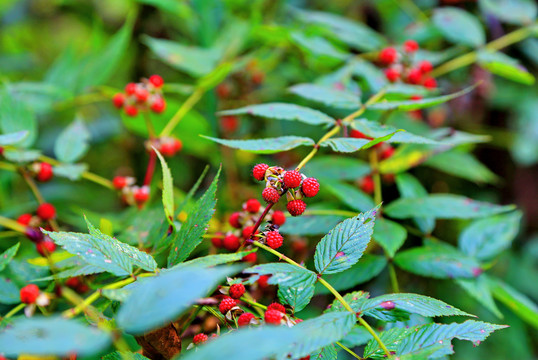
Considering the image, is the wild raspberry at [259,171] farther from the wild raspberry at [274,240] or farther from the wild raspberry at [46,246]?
the wild raspberry at [46,246]

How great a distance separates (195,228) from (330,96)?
0.53 meters

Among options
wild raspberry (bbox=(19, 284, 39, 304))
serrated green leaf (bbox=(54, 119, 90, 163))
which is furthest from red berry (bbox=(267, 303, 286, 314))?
serrated green leaf (bbox=(54, 119, 90, 163))

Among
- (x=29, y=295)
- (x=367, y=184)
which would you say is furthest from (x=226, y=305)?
(x=367, y=184)

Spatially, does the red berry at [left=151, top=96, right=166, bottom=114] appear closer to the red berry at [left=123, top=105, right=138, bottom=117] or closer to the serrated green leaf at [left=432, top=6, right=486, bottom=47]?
the red berry at [left=123, top=105, right=138, bottom=117]

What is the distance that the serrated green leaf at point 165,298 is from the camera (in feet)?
1.50

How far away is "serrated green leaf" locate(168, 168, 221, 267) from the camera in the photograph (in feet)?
2.43

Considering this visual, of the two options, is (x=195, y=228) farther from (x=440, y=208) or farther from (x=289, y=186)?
(x=440, y=208)

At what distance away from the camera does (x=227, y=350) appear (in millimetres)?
444

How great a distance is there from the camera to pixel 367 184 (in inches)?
56.0

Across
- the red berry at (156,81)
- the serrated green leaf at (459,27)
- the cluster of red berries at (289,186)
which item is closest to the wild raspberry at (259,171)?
the cluster of red berries at (289,186)

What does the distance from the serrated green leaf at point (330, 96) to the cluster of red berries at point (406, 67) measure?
29cm

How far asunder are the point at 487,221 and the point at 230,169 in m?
0.85

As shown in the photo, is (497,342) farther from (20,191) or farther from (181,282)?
(20,191)

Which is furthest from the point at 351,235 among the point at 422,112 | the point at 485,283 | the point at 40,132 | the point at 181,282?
the point at 40,132
